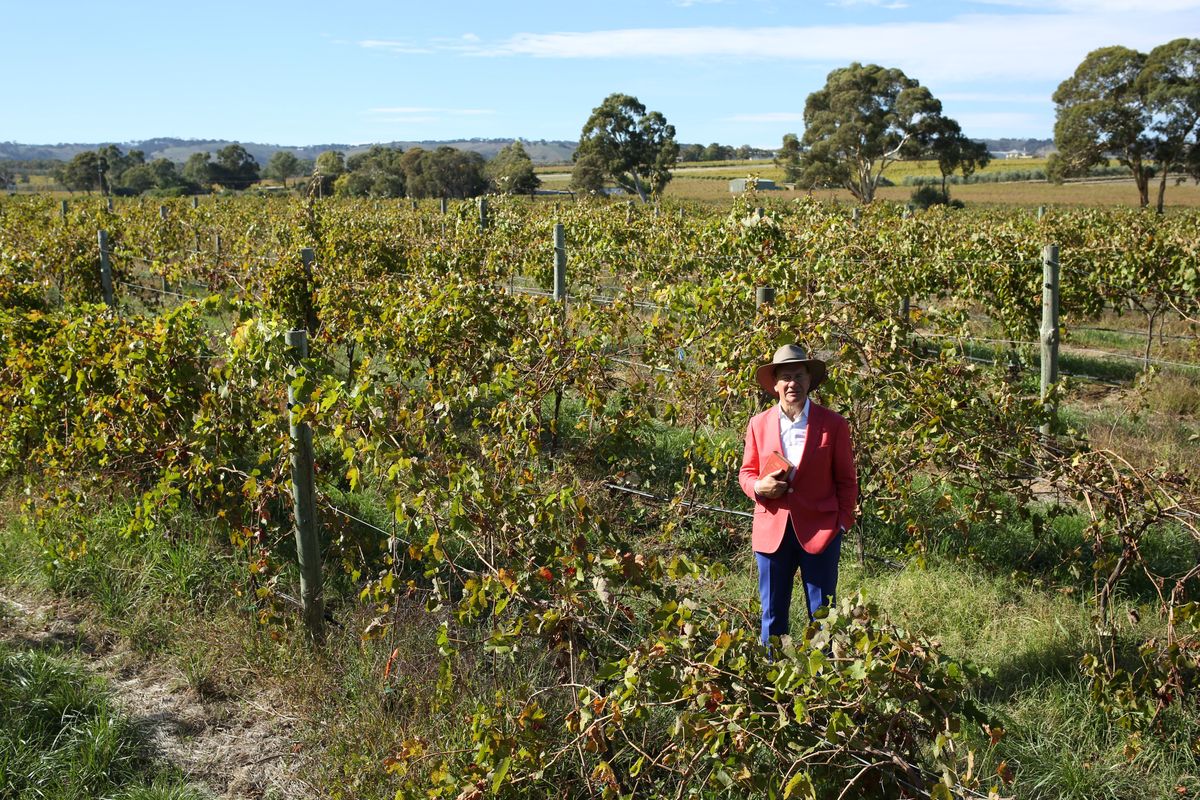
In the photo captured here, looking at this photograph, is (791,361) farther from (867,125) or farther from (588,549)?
(867,125)

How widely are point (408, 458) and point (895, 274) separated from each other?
704 cm

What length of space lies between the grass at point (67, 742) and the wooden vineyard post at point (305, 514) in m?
0.82

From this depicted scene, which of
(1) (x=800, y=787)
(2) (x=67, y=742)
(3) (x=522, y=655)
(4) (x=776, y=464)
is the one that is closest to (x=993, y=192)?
(4) (x=776, y=464)

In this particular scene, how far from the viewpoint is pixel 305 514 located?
13.9ft

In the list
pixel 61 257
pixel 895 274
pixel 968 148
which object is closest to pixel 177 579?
pixel 895 274

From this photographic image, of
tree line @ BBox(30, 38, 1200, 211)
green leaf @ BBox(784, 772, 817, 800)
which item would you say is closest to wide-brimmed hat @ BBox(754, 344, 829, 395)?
green leaf @ BBox(784, 772, 817, 800)

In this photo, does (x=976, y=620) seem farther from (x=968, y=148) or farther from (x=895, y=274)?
(x=968, y=148)

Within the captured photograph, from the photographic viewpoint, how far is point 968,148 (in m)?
56.0

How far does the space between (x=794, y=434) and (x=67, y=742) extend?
3.09 m

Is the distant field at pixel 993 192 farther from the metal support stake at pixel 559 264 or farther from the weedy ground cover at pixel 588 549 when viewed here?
the weedy ground cover at pixel 588 549

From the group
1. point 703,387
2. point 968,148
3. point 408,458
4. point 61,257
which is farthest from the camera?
point 968,148

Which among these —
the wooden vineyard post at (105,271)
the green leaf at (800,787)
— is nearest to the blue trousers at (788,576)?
the green leaf at (800,787)

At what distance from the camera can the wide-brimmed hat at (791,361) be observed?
3.81 m

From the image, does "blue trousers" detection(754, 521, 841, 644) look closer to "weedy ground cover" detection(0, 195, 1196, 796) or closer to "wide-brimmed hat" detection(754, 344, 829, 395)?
"weedy ground cover" detection(0, 195, 1196, 796)
